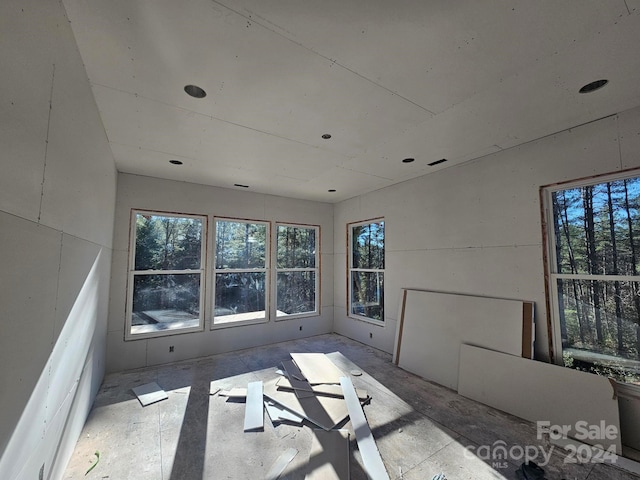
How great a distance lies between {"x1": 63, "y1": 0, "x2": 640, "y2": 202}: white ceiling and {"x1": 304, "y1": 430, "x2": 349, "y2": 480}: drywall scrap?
3.02 metres

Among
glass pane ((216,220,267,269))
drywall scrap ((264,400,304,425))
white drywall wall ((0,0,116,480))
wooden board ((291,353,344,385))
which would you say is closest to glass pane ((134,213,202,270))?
glass pane ((216,220,267,269))

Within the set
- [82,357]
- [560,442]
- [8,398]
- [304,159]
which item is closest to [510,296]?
[560,442]

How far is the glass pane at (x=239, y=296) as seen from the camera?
4922 mm

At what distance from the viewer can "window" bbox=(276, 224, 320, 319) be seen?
563 cm

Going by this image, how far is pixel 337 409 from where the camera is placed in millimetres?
2930

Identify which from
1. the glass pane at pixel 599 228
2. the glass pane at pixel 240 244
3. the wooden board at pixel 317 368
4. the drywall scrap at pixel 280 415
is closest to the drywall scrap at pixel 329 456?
the drywall scrap at pixel 280 415

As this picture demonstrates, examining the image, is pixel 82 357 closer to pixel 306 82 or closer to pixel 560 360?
pixel 306 82

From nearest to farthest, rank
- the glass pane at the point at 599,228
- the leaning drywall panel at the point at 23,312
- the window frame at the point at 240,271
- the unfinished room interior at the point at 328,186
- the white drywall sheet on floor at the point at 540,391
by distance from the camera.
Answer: the leaning drywall panel at the point at 23,312 < the unfinished room interior at the point at 328,186 < the white drywall sheet on floor at the point at 540,391 < the glass pane at the point at 599,228 < the window frame at the point at 240,271

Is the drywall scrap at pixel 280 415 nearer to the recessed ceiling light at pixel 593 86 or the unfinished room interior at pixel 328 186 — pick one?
the unfinished room interior at pixel 328 186

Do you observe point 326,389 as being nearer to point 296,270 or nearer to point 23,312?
point 296,270

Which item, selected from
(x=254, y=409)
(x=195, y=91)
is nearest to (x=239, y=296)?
(x=254, y=409)

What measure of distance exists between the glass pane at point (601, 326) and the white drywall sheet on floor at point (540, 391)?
222 millimetres

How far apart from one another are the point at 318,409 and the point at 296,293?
302 cm

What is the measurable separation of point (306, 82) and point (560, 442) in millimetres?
3820
